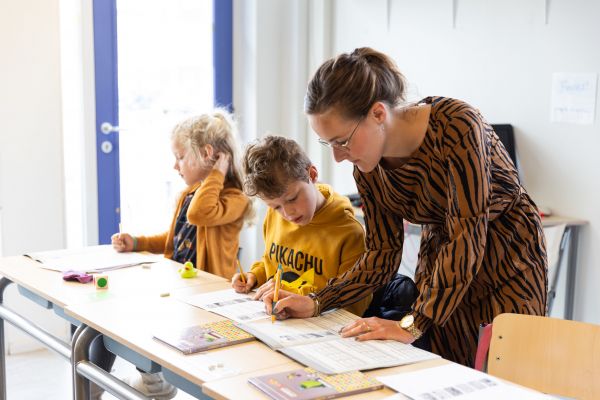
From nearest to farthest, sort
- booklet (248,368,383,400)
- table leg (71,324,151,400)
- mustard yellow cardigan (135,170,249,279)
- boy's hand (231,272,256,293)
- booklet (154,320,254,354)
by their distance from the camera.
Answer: booklet (248,368,383,400), booklet (154,320,254,354), table leg (71,324,151,400), boy's hand (231,272,256,293), mustard yellow cardigan (135,170,249,279)

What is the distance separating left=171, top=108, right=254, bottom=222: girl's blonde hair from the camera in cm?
259

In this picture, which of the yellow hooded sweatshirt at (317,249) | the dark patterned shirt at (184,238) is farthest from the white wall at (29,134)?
the yellow hooded sweatshirt at (317,249)

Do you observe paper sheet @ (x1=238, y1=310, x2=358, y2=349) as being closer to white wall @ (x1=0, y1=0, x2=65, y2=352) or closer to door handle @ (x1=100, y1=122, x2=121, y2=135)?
white wall @ (x1=0, y1=0, x2=65, y2=352)

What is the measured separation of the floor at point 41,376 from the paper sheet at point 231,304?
107cm

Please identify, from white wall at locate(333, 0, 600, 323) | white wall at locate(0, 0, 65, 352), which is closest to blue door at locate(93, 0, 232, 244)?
white wall at locate(0, 0, 65, 352)

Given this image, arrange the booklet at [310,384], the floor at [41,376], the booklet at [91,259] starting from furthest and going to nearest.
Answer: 1. the floor at [41,376]
2. the booklet at [91,259]
3. the booklet at [310,384]

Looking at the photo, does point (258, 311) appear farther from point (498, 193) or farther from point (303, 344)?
point (498, 193)

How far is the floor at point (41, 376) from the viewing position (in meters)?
3.03

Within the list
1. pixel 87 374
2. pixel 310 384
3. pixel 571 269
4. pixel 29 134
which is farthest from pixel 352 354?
pixel 29 134

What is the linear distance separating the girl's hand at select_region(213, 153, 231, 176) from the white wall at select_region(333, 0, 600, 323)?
1.53 metres

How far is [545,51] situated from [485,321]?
1.98 metres

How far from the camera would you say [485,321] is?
5.62 feet

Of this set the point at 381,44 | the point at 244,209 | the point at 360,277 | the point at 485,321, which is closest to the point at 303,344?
the point at 360,277

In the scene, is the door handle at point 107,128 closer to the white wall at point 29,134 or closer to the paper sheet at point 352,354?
the white wall at point 29,134
